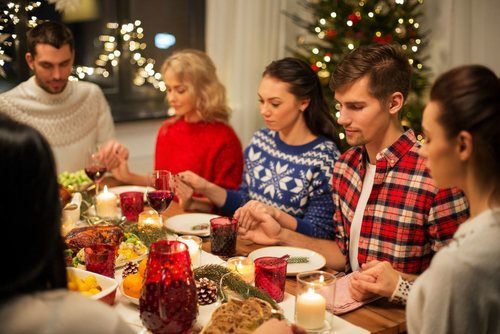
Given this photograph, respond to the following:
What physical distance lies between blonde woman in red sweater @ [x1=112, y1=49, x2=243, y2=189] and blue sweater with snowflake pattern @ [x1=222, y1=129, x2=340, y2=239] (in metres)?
0.42

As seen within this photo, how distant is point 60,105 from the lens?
320 cm

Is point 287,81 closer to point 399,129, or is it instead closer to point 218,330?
point 399,129

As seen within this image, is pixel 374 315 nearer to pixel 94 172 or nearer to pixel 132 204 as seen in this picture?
pixel 132 204

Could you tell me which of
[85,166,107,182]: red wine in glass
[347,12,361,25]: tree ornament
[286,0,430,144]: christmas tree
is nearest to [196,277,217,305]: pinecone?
[85,166,107,182]: red wine in glass

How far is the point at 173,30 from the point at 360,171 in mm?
2825

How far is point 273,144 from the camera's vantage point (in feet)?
9.01

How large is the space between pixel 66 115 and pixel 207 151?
73 centimetres

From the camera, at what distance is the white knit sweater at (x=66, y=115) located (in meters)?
3.07

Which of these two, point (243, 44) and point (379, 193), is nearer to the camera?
point (379, 193)

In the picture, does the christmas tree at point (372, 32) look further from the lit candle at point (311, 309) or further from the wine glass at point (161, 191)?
the lit candle at point (311, 309)

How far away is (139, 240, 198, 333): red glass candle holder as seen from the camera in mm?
1371

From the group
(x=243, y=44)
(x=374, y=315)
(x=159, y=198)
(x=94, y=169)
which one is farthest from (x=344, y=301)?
(x=243, y=44)

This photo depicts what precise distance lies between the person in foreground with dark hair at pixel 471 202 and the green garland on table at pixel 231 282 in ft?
1.22

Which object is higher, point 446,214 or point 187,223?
point 446,214
